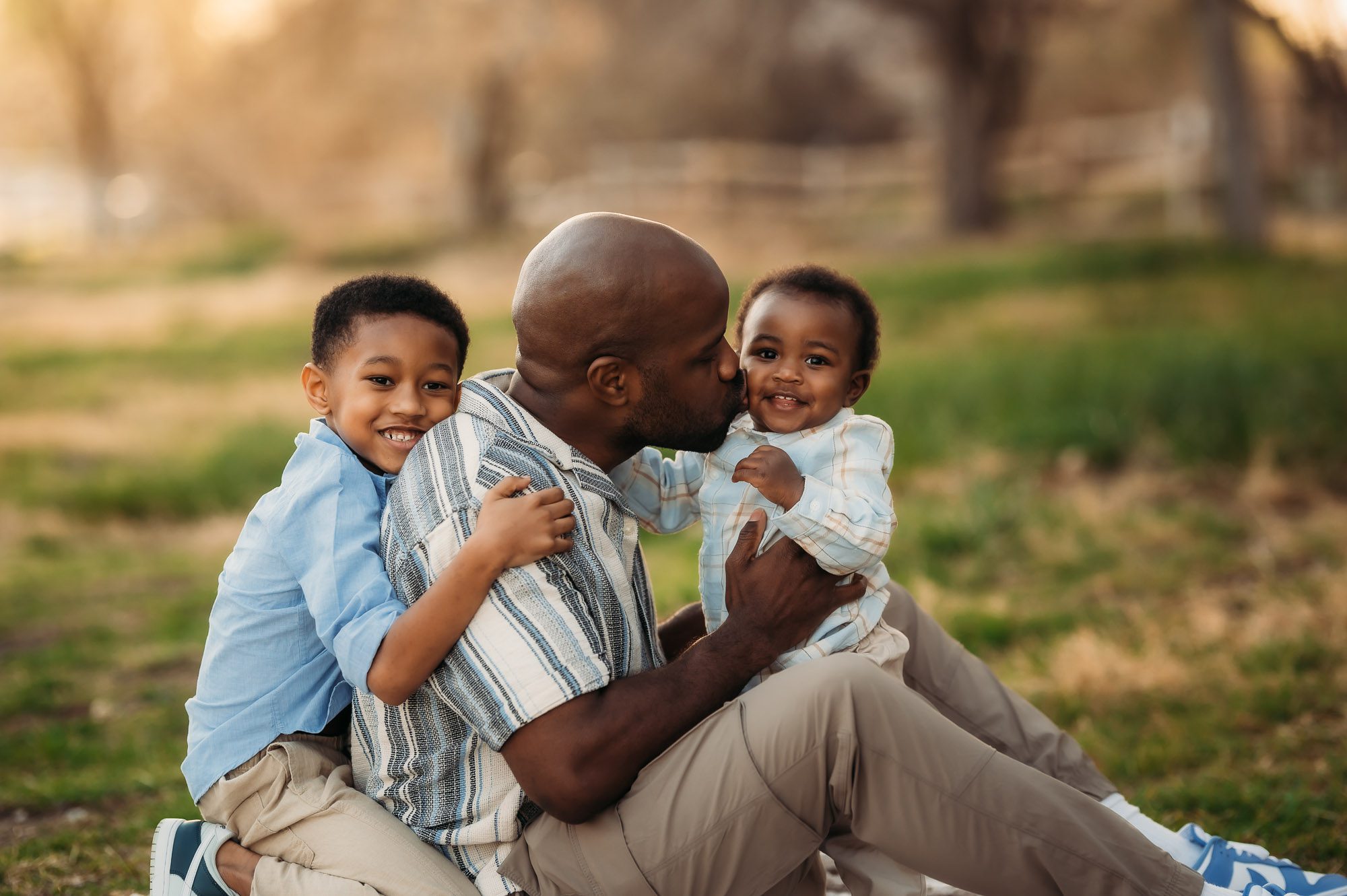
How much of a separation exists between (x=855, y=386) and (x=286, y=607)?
134 cm

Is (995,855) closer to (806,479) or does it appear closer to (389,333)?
(806,479)

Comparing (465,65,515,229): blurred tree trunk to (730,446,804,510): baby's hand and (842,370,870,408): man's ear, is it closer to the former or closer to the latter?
(842,370,870,408): man's ear

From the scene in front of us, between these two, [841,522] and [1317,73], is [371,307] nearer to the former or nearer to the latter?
[841,522]

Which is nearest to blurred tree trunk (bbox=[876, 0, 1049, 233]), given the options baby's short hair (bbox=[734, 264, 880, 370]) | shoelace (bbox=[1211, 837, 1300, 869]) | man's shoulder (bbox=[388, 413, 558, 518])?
baby's short hair (bbox=[734, 264, 880, 370])

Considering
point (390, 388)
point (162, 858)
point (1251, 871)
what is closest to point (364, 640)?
point (390, 388)

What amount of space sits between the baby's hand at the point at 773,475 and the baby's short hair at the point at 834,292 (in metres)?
0.38

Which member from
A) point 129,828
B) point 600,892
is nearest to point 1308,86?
point 600,892

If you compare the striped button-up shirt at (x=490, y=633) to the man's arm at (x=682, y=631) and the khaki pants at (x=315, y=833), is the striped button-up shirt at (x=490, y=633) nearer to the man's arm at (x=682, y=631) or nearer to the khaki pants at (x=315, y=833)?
the khaki pants at (x=315, y=833)

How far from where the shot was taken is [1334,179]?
16.3 m

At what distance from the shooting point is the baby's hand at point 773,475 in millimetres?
2559

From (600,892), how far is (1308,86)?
14.5 feet

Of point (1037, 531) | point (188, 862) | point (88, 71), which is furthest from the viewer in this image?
point (88, 71)

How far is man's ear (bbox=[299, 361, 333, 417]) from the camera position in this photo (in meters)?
2.71

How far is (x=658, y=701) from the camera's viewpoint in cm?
221
